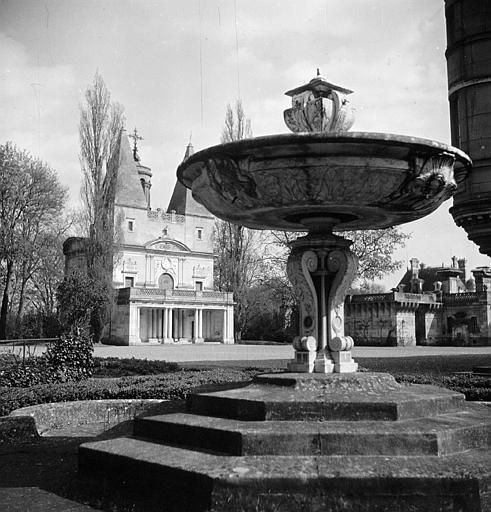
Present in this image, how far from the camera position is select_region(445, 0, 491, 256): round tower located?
54.2 ft

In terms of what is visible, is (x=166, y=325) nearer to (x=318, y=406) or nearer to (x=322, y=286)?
(x=322, y=286)

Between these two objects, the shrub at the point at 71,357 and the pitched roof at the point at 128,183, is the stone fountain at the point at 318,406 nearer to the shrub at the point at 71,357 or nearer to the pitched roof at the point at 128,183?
the shrub at the point at 71,357

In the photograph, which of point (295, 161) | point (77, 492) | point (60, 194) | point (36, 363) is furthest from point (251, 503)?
point (60, 194)

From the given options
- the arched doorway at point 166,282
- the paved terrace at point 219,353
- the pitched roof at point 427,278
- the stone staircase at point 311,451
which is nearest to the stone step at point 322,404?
the stone staircase at point 311,451

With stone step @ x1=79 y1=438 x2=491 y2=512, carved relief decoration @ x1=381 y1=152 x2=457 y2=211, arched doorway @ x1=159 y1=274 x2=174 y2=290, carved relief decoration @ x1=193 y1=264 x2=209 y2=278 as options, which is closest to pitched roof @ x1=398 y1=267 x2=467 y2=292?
carved relief decoration @ x1=193 y1=264 x2=209 y2=278

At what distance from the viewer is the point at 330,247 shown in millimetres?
6484

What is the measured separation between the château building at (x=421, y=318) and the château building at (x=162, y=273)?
36.9 feet

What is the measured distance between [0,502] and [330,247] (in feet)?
12.5

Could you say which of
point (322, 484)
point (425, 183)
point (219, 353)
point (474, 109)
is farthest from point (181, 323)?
point (322, 484)

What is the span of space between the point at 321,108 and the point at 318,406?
320 centimetres

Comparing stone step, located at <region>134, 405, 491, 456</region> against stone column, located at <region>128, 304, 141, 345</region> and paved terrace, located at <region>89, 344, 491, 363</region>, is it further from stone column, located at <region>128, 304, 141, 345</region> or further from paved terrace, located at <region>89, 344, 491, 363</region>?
stone column, located at <region>128, 304, 141, 345</region>

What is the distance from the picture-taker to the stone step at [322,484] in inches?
154

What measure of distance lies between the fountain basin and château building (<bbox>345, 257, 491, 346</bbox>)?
1843 inches

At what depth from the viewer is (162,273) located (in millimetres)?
55938
